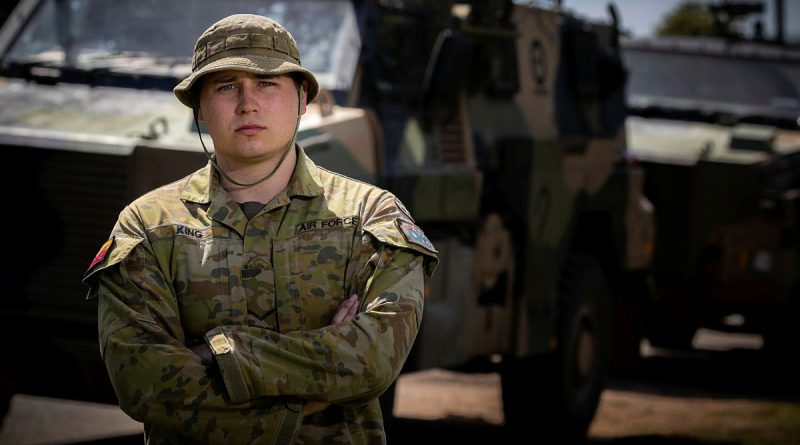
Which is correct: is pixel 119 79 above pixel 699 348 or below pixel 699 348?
above

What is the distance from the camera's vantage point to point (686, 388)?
10.5 m

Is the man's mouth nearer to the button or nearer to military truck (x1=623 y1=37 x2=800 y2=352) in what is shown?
the button

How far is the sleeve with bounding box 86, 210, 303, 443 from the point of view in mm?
3051

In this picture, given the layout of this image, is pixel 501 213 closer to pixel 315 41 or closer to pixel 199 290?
pixel 315 41

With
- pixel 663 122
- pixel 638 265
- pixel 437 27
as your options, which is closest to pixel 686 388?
pixel 638 265

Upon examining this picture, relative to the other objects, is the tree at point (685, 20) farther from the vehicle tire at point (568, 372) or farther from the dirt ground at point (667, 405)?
the vehicle tire at point (568, 372)

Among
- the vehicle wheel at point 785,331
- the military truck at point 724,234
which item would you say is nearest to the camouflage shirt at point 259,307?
the military truck at point 724,234

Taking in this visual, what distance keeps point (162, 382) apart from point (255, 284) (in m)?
0.27

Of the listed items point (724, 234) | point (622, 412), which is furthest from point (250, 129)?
point (724, 234)

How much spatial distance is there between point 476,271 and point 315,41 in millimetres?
1246

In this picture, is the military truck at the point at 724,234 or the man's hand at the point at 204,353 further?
the military truck at the point at 724,234

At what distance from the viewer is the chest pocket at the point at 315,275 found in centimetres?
319

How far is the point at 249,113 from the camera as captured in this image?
3172 mm

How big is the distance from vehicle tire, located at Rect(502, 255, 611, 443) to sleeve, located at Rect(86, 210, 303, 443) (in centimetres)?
515
